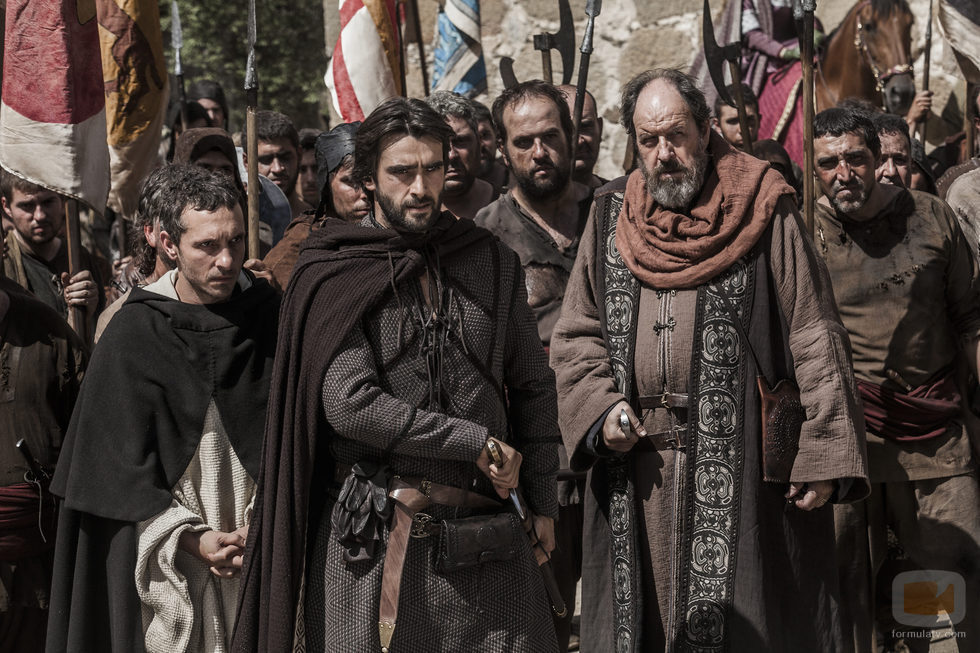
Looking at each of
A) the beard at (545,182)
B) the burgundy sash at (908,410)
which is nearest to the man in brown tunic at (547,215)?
the beard at (545,182)

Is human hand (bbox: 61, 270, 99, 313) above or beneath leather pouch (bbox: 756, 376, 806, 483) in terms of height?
above

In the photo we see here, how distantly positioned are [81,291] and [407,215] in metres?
2.33

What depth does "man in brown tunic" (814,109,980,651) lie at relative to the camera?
15.7 ft

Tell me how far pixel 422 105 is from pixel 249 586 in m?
1.35

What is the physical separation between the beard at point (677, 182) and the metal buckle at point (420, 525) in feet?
4.46

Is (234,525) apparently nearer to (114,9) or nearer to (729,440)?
(729,440)

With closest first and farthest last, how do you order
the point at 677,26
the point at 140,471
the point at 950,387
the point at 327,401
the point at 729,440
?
the point at 327,401 → the point at 140,471 → the point at 729,440 → the point at 950,387 → the point at 677,26

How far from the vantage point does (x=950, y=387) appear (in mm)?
→ 4887

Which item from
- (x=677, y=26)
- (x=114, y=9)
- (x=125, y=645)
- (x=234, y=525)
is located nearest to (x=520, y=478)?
(x=234, y=525)

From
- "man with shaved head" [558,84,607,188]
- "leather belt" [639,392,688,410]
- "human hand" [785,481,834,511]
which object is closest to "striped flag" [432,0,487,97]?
"man with shaved head" [558,84,607,188]

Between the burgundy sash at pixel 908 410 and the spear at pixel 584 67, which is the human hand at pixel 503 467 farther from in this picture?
the spear at pixel 584 67

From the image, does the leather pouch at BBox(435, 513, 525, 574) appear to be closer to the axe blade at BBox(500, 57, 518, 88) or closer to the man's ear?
the man's ear

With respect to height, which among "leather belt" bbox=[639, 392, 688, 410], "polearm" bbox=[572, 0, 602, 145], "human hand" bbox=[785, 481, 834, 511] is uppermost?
"polearm" bbox=[572, 0, 602, 145]

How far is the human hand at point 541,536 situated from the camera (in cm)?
361
